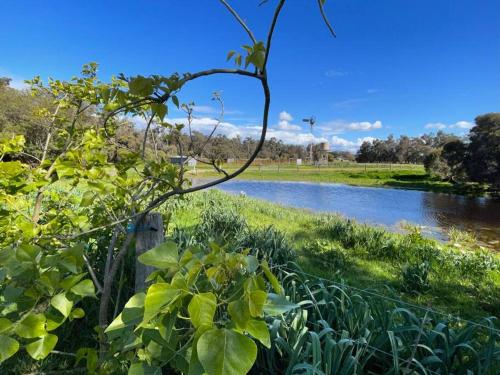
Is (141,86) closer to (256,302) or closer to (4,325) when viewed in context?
(256,302)

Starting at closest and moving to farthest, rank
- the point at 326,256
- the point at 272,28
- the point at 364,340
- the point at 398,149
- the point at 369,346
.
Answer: the point at 272,28 < the point at 364,340 < the point at 369,346 < the point at 326,256 < the point at 398,149

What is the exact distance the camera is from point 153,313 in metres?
0.53

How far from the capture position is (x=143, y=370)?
0.65 m

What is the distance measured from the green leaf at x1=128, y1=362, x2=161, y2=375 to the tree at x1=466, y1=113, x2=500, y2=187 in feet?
89.7

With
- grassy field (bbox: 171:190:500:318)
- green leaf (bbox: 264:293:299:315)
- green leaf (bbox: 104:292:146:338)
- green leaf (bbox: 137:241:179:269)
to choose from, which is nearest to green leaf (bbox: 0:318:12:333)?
green leaf (bbox: 104:292:146:338)

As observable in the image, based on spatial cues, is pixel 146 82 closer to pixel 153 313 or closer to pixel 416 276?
pixel 153 313

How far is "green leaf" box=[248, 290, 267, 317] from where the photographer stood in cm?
53

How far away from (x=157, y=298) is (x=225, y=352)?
0.15 meters

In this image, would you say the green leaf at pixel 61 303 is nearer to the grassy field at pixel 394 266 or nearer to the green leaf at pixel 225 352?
the green leaf at pixel 225 352

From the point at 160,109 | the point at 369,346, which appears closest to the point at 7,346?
the point at 160,109

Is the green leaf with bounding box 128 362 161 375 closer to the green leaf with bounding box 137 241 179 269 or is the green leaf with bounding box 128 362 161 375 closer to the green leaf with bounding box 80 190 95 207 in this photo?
the green leaf with bounding box 137 241 179 269

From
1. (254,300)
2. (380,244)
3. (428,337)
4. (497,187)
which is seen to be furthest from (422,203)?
(254,300)

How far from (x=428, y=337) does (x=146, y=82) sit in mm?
1849

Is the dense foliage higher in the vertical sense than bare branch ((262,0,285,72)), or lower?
lower
